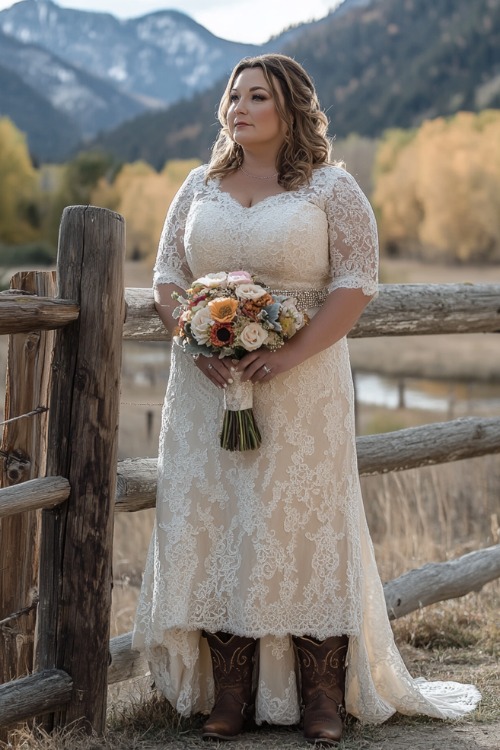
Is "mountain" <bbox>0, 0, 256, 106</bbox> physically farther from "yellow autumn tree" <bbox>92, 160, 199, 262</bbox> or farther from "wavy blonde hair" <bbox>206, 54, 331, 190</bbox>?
"wavy blonde hair" <bbox>206, 54, 331, 190</bbox>

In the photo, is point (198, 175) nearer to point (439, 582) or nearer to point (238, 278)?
point (238, 278)

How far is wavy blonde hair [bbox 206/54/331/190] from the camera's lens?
3393 millimetres

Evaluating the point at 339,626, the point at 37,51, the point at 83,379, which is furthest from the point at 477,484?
the point at 37,51

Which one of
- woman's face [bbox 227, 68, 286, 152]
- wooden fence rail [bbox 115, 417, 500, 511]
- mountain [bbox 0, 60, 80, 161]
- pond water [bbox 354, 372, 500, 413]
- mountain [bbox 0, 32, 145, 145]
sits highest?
mountain [bbox 0, 32, 145, 145]

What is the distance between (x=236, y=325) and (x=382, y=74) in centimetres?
14092

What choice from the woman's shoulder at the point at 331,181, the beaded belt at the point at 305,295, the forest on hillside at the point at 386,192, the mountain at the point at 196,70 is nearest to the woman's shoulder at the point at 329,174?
the woman's shoulder at the point at 331,181

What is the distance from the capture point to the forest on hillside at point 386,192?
59.8m

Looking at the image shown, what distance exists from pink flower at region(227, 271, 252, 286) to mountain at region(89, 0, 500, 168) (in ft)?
348

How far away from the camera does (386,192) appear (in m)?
69.2

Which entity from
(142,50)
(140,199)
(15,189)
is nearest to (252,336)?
(140,199)

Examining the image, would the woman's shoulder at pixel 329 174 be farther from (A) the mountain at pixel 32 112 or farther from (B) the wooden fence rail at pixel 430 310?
(A) the mountain at pixel 32 112

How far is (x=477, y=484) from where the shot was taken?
344 inches

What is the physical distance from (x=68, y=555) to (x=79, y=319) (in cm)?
78

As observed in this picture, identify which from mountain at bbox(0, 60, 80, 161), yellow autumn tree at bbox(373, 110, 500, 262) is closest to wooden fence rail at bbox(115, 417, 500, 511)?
yellow autumn tree at bbox(373, 110, 500, 262)
